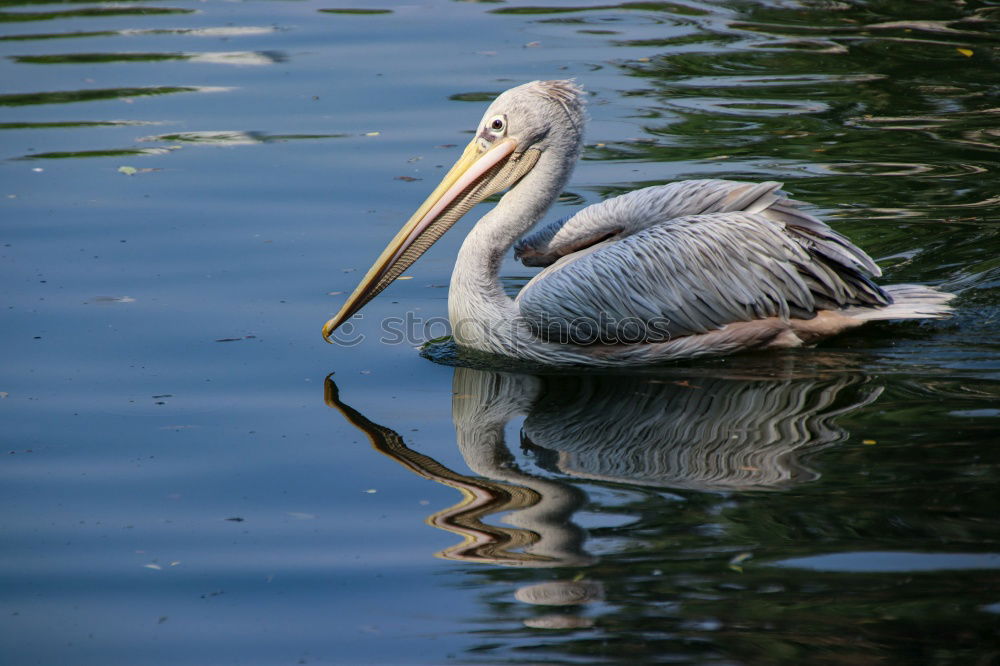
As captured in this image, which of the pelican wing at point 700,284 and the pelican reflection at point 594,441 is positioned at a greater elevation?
the pelican wing at point 700,284

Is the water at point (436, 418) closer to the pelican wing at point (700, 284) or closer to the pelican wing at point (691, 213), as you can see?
the pelican wing at point (700, 284)

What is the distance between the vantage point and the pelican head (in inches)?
218

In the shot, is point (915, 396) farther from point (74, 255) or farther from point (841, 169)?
point (74, 255)

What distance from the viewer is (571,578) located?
368 cm

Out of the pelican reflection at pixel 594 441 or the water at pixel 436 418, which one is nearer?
the water at pixel 436 418

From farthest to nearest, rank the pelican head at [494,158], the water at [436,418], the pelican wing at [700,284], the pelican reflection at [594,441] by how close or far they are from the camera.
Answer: the pelican head at [494,158]
the pelican wing at [700,284]
the pelican reflection at [594,441]
the water at [436,418]

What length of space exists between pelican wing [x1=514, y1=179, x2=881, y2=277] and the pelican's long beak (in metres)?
0.38

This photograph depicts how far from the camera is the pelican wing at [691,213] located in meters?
A: 5.34

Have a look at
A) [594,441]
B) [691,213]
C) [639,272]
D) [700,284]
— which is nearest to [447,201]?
[639,272]

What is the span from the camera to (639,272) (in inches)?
213

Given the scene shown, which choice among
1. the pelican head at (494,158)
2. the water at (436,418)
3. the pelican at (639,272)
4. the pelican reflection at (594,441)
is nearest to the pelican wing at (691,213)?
the pelican at (639,272)

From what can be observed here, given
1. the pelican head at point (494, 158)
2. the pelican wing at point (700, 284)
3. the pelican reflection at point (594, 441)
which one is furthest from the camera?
the pelican head at point (494, 158)

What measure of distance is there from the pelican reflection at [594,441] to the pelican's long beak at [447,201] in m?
0.62

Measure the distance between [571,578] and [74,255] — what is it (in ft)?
12.7
